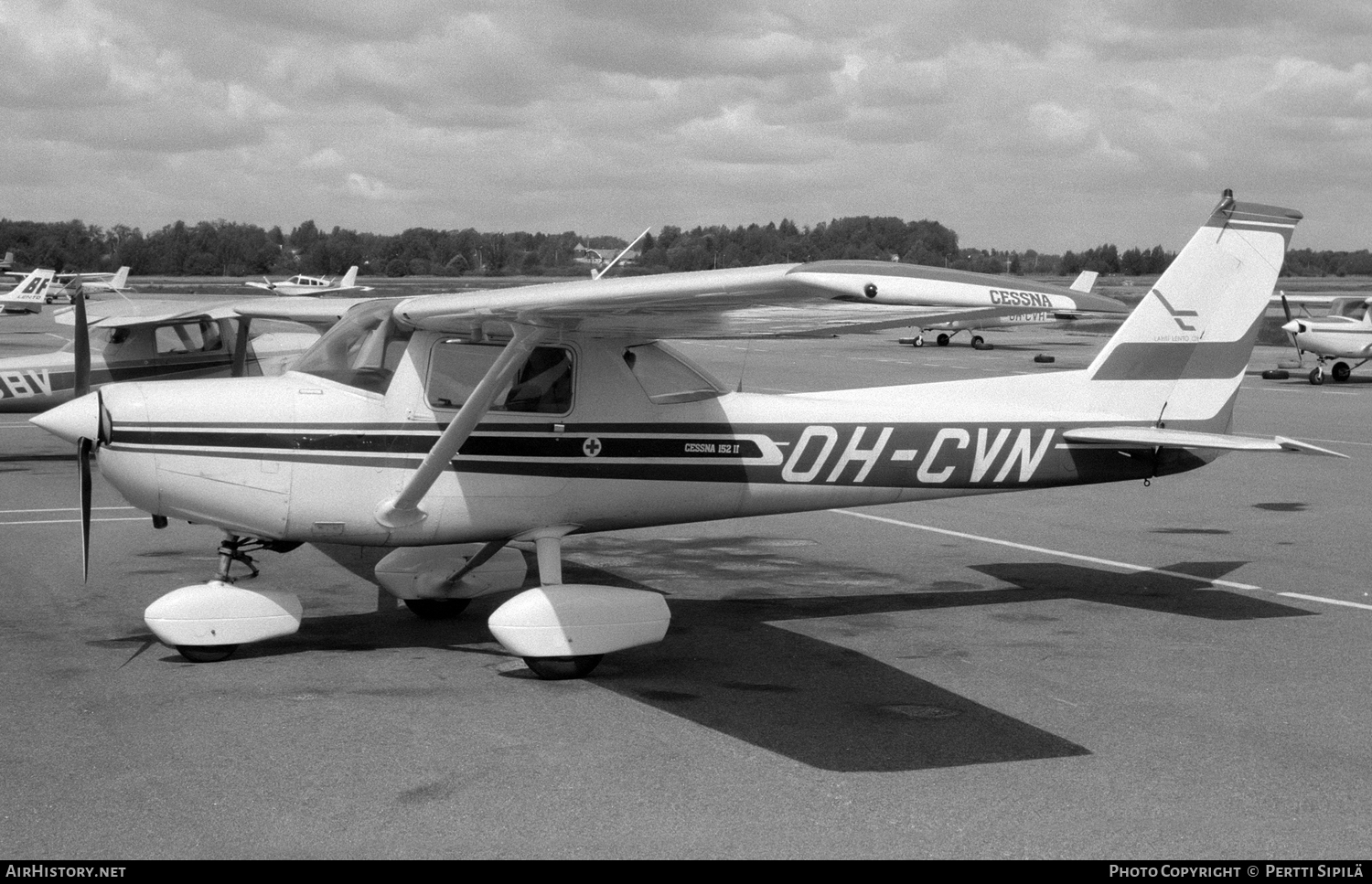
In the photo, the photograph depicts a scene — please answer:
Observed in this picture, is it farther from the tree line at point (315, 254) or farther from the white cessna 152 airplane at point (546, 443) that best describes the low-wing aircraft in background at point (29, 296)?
the white cessna 152 airplane at point (546, 443)

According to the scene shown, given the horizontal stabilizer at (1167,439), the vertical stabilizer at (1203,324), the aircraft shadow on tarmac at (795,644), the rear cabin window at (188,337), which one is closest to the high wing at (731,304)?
the aircraft shadow on tarmac at (795,644)

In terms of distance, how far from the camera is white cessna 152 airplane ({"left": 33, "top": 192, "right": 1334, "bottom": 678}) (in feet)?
22.5

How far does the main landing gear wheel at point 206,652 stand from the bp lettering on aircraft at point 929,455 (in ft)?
11.0

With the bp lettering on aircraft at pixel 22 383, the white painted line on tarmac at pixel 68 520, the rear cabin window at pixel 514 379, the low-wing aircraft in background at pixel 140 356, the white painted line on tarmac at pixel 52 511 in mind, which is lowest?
the white painted line on tarmac at pixel 52 511

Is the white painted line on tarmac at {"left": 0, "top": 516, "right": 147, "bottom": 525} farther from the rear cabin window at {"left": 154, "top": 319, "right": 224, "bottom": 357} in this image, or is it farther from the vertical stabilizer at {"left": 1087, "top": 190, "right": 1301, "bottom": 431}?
the vertical stabilizer at {"left": 1087, "top": 190, "right": 1301, "bottom": 431}

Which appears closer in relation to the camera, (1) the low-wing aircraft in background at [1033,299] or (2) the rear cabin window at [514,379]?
(1) the low-wing aircraft in background at [1033,299]

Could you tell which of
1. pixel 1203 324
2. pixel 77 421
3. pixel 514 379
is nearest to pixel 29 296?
pixel 77 421

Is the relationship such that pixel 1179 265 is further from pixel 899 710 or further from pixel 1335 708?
pixel 899 710

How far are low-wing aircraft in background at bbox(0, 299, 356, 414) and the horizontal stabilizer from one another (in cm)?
953

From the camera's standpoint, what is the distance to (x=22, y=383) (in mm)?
15375

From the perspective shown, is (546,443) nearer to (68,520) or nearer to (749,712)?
(749,712)

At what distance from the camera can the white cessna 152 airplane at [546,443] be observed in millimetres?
6844

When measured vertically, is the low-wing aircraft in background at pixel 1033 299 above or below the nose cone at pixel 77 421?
above
